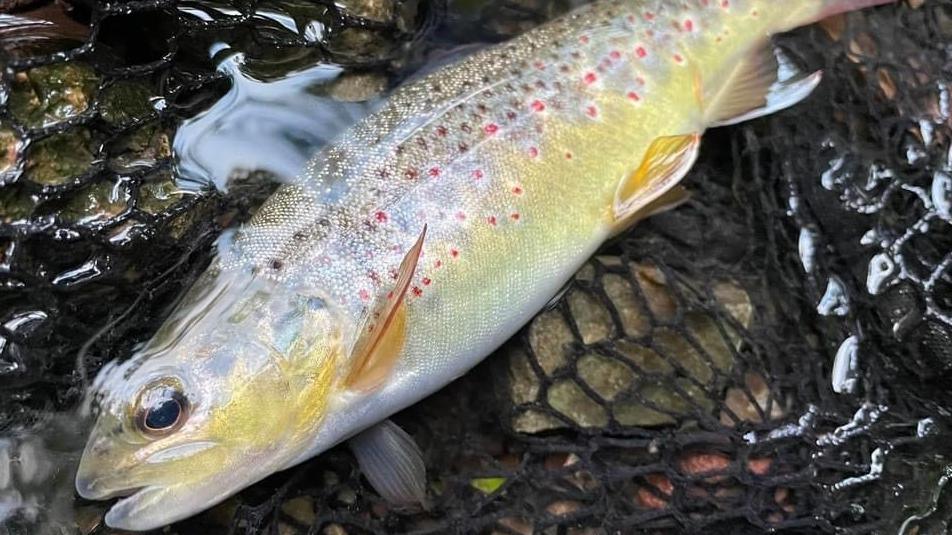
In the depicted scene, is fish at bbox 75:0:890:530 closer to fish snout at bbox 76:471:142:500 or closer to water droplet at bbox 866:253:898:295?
fish snout at bbox 76:471:142:500

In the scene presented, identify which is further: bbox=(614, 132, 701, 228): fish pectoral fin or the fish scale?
bbox=(614, 132, 701, 228): fish pectoral fin

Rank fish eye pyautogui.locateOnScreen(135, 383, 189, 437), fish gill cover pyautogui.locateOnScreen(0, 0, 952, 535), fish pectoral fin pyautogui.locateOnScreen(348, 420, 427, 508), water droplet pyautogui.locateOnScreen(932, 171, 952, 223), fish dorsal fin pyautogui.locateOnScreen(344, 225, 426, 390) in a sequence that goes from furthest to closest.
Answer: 1. water droplet pyautogui.locateOnScreen(932, 171, 952, 223)
2. fish pectoral fin pyautogui.locateOnScreen(348, 420, 427, 508)
3. fish gill cover pyautogui.locateOnScreen(0, 0, 952, 535)
4. fish dorsal fin pyautogui.locateOnScreen(344, 225, 426, 390)
5. fish eye pyautogui.locateOnScreen(135, 383, 189, 437)

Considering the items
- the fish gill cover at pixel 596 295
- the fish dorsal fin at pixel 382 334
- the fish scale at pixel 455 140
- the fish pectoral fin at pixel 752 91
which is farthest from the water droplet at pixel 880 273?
the fish dorsal fin at pixel 382 334

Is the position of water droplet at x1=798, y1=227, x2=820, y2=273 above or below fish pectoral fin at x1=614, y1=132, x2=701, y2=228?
below

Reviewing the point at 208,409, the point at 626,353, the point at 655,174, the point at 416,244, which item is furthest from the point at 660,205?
the point at 208,409

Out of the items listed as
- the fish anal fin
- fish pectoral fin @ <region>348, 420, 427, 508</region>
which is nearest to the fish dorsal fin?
fish pectoral fin @ <region>348, 420, 427, 508</region>

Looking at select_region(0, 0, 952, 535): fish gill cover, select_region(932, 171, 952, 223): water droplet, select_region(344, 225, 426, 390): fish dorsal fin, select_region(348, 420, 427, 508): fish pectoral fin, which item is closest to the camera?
select_region(344, 225, 426, 390): fish dorsal fin

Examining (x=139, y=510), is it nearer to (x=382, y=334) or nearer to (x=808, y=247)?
(x=382, y=334)

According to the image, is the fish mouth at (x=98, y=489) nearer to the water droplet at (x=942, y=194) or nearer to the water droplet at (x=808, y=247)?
the water droplet at (x=808, y=247)
